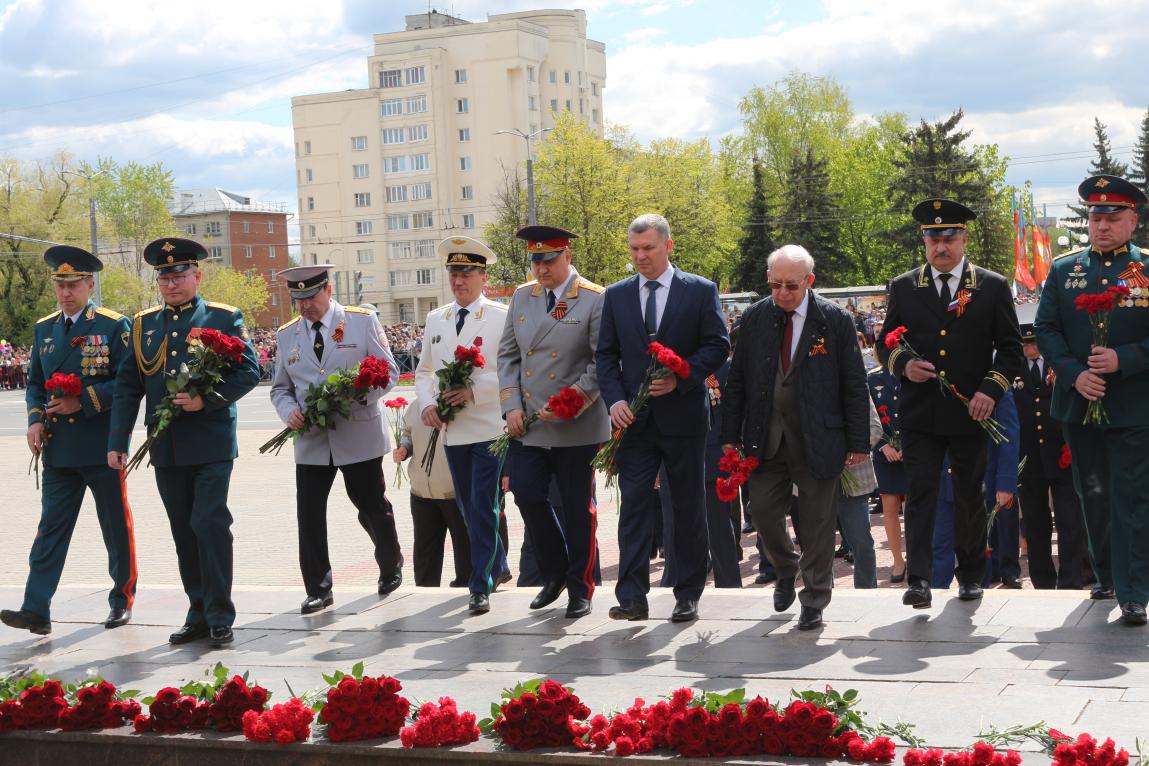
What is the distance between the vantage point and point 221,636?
7.95 meters

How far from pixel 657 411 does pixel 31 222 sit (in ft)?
241

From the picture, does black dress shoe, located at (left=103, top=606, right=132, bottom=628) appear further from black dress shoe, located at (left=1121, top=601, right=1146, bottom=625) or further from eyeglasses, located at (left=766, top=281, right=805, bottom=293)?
black dress shoe, located at (left=1121, top=601, right=1146, bottom=625)

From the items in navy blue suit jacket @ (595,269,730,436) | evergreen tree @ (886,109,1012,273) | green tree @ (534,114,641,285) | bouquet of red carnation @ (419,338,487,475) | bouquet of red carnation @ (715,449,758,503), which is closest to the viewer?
bouquet of red carnation @ (715,449,758,503)

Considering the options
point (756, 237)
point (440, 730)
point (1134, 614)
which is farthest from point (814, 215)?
point (440, 730)

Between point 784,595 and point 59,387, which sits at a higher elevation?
point 59,387

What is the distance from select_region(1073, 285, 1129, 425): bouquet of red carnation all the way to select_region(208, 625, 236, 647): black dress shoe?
188 inches

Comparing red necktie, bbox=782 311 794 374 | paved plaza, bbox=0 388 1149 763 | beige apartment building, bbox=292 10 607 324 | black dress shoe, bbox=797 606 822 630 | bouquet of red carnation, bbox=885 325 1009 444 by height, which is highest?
beige apartment building, bbox=292 10 607 324

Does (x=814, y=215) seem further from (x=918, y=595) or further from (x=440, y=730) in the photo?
(x=440, y=730)

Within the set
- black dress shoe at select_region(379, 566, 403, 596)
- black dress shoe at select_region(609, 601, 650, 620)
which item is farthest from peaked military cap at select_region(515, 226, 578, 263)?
black dress shoe at select_region(379, 566, 403, 596)

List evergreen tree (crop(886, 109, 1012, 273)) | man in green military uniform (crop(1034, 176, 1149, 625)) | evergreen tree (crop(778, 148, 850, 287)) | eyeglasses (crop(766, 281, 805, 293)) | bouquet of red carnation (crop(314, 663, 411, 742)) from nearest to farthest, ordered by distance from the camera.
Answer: bouquet of red carnation (crop(314, 663, 411, 742))
man in green military uniform (crop(1034, 176, 1149, 625))
eyeglasses (crop(766, 281, 805, 293))
evergreen tree (crop(886, 109, 1012, 273))
evergreen tree (crop(778, 148, 850, 287))

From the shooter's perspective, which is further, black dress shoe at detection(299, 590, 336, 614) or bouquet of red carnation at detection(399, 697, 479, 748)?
black dress shoe at detection(299, 590, 336, 614)

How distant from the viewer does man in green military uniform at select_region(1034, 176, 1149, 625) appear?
7.10m

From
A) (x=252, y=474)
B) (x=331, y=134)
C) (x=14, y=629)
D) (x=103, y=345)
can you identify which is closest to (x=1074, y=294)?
(x=103, y=345)

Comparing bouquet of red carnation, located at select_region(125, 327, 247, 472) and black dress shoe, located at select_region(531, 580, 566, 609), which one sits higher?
bouquet of red carnation, located at select_region(125, 327, 247, 472)
